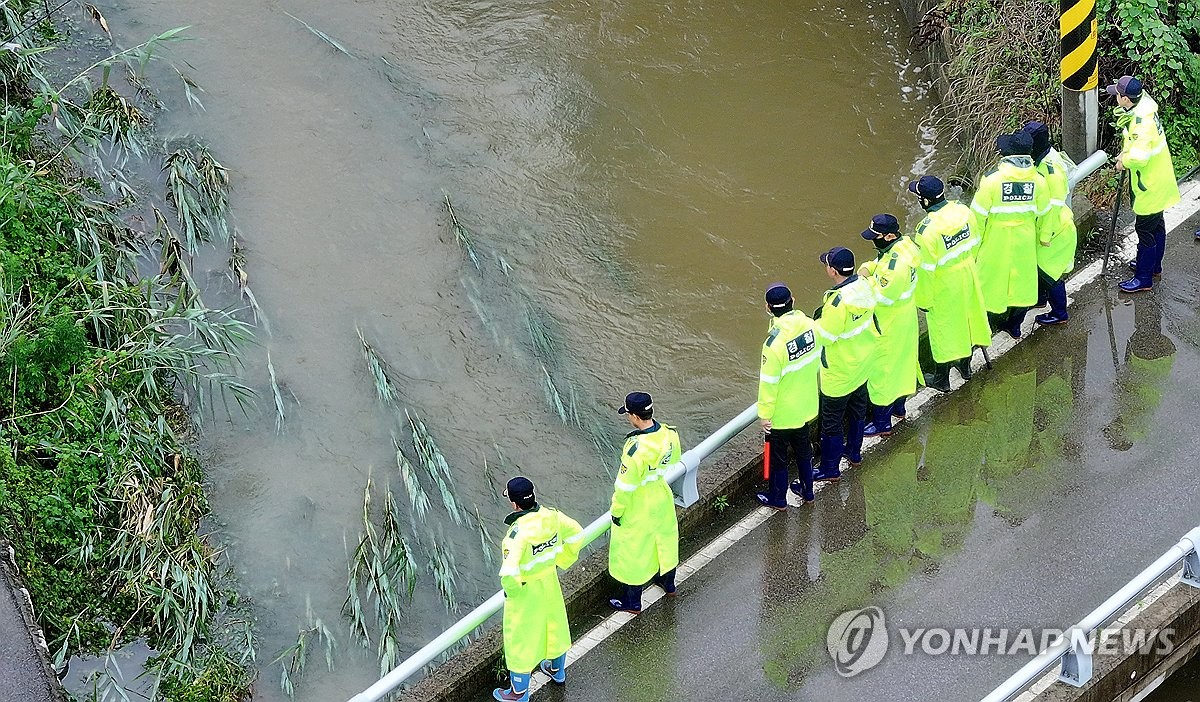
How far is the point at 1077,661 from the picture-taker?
6.38 m

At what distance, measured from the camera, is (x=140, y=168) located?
1284 cm

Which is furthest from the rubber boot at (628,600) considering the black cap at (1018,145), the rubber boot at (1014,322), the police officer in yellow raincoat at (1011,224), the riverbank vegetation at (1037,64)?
the riverbank vegetation at (1037,64)

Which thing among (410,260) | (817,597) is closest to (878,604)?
(817,597)

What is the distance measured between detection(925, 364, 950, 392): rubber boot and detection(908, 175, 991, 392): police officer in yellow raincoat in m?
0.03

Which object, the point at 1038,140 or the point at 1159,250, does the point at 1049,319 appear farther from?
the point at 1038,140

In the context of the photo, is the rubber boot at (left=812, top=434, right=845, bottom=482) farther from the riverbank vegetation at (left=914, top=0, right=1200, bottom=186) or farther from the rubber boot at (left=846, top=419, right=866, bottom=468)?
the riverbank vegetation at (left=914, top=0, right=1200, bottom=186)

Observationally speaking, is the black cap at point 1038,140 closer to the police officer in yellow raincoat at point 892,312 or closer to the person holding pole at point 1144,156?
the person holding pole at point 1144,156

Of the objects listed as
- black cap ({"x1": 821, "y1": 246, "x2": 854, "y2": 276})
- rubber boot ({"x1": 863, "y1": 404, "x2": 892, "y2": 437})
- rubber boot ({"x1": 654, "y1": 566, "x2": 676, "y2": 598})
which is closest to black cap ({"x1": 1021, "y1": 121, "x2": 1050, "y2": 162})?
black cap ({"x1": 821, "y1": 246, "x2": 854, "y2": 276})

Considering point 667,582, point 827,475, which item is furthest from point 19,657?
point 827,475

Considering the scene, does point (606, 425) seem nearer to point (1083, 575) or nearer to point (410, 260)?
point (410, 260)

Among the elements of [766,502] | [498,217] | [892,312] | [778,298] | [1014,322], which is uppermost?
[778,298]

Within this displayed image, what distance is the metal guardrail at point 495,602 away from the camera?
6324 millimetres

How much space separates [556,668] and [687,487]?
1.31m

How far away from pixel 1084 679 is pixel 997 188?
325cm
